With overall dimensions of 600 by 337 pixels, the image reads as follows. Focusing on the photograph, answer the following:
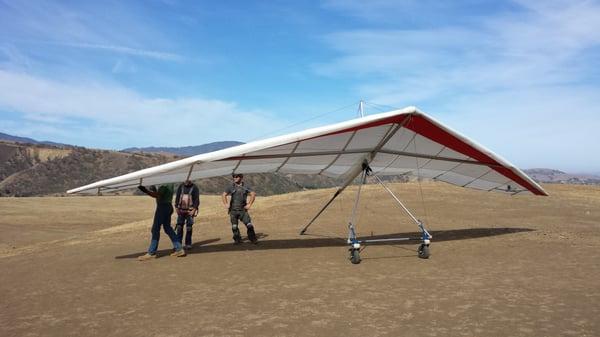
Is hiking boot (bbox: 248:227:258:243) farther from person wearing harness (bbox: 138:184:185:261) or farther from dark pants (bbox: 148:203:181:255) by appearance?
dark pants (bbox: 148:203:181:255)

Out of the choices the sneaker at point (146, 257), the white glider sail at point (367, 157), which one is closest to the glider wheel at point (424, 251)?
the white glider sail at point (367, 157)

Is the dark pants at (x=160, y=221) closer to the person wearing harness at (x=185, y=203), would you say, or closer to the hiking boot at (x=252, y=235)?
the person wearing harness at (x=185, y=203)

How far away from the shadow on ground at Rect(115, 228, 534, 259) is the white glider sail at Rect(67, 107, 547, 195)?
1285 mm

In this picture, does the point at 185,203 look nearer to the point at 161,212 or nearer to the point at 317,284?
the point at 161,212

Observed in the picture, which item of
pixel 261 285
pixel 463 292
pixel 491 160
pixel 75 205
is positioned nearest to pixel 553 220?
pixel 491 160

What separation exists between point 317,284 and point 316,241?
4.12 metres

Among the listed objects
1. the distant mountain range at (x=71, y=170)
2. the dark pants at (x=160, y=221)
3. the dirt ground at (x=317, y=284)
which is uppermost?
the distant mountain range at (x=71, y=170)

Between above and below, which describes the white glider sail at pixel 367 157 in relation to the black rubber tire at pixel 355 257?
above

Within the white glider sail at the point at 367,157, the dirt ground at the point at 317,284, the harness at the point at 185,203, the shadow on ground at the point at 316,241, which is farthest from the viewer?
the shadow on ground at the point at 316,241

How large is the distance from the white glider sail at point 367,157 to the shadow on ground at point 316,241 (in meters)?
1.28

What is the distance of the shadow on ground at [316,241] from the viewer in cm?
1009

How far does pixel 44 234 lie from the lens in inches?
639

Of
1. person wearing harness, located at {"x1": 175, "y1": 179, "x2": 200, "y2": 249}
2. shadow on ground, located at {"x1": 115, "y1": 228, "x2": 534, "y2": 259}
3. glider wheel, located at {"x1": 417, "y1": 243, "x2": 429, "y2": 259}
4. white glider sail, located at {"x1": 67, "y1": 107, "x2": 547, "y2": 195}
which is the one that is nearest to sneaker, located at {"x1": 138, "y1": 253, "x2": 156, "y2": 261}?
shadow on ground, located at {"x1": 115, "y1": 228, "x2": 534, "y2": 259}

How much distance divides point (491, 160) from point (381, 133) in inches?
112
